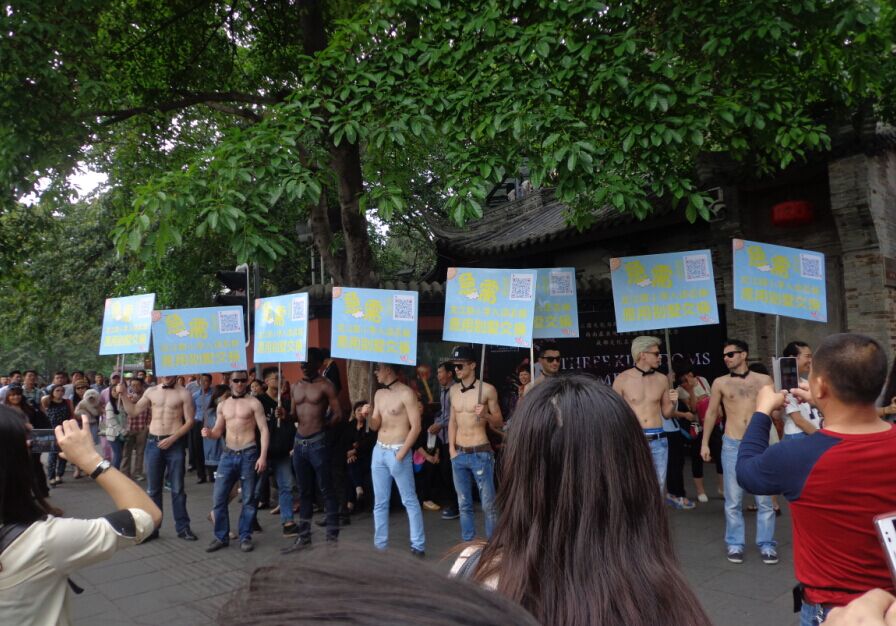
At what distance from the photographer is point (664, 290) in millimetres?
6742

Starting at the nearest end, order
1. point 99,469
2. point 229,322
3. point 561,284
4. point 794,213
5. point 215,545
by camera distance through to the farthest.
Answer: point 99,469, point 215,545, point 561,284, point 229,322, point 794,213

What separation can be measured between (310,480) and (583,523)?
6131 millimetres

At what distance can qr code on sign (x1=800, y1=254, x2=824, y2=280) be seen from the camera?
245 inches

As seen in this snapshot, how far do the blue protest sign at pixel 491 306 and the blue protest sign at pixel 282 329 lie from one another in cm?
159

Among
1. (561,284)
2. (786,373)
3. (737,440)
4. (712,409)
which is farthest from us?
(561,284)

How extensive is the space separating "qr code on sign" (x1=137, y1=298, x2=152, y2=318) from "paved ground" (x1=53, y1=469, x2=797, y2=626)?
2.61 metres

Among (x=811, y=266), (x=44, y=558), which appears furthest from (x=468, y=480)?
(x=44, y=558)

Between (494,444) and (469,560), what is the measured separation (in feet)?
21.7

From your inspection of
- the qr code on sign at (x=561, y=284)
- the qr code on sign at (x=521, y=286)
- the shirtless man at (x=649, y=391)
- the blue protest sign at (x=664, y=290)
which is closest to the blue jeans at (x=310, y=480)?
the qr code on sign at (x=521, y=286)

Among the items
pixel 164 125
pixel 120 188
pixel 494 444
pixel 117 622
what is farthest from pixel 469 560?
pixel 120 188

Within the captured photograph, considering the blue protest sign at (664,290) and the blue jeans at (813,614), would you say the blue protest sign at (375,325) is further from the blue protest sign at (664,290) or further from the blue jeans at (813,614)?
the blue jeans at (813,614)

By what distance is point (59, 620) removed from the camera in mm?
2434

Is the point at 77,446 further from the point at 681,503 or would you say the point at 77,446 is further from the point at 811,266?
the point at 681,503

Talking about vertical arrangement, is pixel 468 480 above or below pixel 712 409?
below
